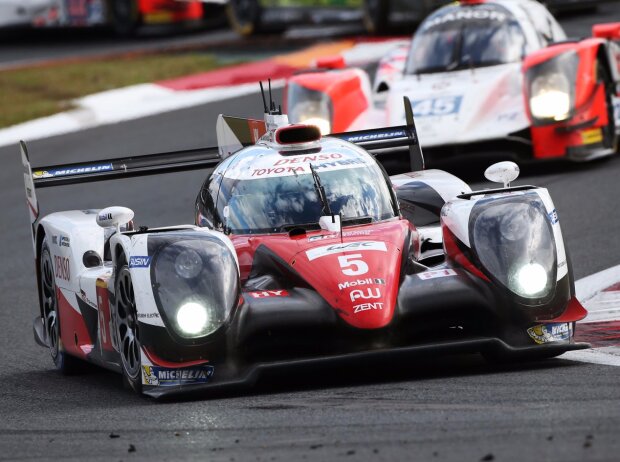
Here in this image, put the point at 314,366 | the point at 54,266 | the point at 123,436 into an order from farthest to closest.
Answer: the point at 54,266
the point at 314,366
the point at 123,436

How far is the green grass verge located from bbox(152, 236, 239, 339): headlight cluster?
13064 mm

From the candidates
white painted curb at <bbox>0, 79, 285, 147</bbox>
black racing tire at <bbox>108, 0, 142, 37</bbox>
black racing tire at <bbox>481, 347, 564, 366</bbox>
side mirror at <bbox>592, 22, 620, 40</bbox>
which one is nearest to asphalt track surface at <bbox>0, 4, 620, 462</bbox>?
Answer: black racing tire at <bbox>481, 347, 564, 366</bbox>

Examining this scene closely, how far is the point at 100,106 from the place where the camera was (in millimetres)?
20875

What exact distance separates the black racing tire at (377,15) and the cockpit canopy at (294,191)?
48.2 feet

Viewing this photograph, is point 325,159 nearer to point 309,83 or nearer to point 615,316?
point 615,316

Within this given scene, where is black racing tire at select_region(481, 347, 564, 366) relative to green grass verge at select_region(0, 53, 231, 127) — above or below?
above

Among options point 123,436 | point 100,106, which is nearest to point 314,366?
point 123,436

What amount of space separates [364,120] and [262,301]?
745cm

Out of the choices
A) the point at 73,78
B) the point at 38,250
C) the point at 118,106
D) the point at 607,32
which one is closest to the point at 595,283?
the point at 38,250

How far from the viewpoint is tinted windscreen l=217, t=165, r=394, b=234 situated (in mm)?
7793

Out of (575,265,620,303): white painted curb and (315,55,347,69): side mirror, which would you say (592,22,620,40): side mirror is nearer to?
(315,55,347,69): side mirror

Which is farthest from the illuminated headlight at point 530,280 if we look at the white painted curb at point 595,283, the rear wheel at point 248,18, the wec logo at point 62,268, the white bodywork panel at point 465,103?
the rear wheel at point 248,18

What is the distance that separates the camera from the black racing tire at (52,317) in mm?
8656

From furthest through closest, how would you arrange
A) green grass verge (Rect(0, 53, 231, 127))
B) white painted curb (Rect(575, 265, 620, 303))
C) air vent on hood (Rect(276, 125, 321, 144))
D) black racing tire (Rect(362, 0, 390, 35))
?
black racing tire (Rect(362, 0, 390, 35)) → green grass verge (Rect(0, 53, 231, 127)) → white painted curb (Rect(575, 265, 620, 303)) → air vent on hood (Rect(276, 125, 321, 144))
